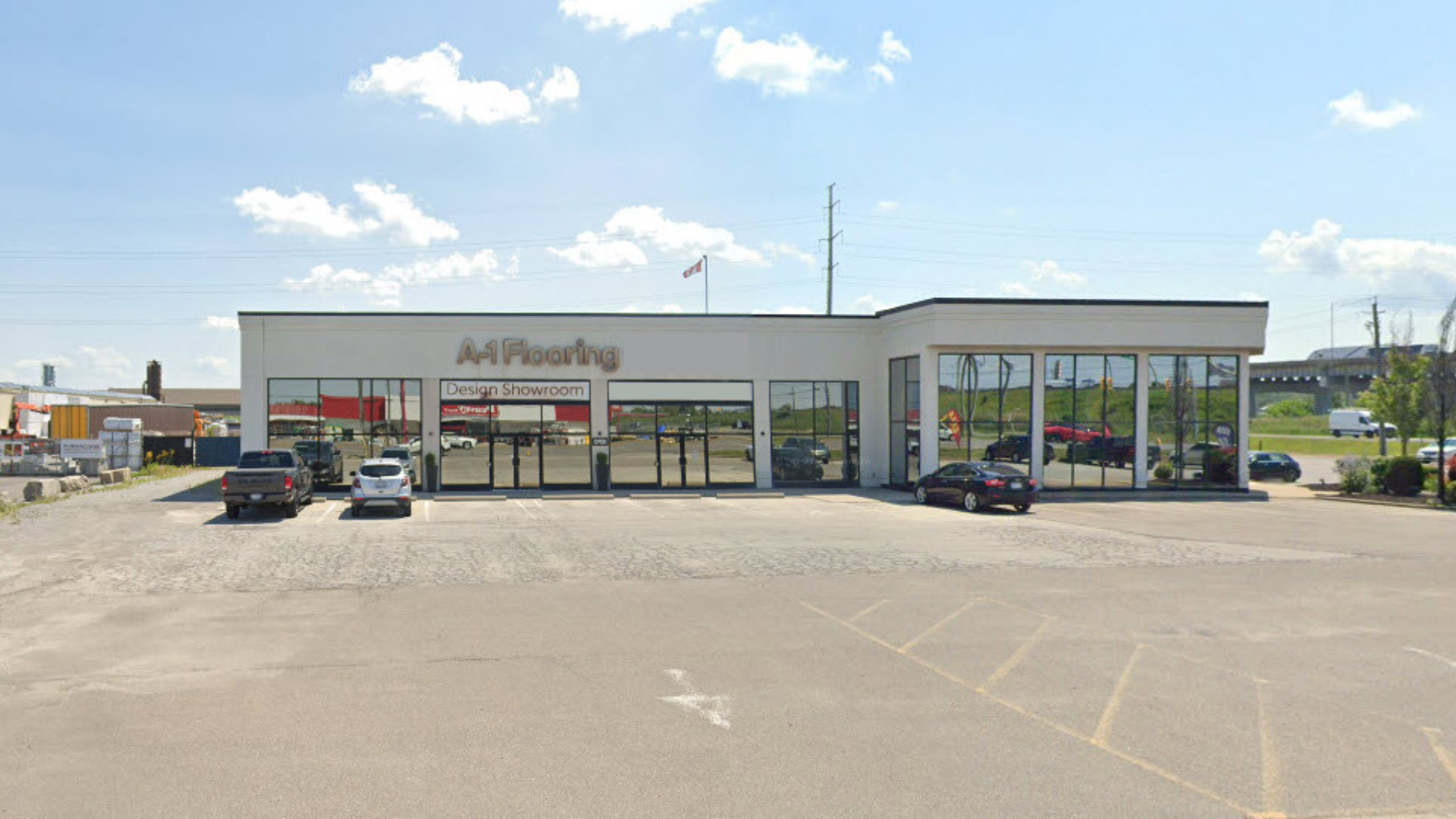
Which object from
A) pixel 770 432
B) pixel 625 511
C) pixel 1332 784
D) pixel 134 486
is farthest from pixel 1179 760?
pixel 134 486

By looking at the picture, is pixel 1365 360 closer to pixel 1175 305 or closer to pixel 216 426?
pixel 1175 305

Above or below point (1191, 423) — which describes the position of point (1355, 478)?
below

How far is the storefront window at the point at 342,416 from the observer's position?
105 feet

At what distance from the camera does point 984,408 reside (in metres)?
33.5

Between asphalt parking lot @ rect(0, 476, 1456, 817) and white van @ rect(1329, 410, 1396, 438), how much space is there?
71470mm

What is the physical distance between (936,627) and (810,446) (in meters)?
24.2

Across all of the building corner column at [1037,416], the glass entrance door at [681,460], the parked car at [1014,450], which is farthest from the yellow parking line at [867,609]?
the building corner column at [1037,416]

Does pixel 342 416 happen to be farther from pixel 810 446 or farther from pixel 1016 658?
pixel 1016 658

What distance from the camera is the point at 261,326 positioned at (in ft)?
106

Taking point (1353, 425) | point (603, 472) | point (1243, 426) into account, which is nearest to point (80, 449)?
point (603, 472)

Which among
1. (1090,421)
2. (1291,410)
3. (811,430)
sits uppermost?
(1291,410)

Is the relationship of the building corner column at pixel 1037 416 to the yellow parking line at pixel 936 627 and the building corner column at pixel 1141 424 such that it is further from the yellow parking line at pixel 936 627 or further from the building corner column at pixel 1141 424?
the yellow parking line at pixel 936 627

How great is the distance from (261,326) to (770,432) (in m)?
17.5

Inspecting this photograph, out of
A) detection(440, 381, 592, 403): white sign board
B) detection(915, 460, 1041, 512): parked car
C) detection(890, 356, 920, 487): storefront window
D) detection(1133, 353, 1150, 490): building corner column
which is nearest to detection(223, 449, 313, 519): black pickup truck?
detection(440, 381, 592, 403): white sign board
